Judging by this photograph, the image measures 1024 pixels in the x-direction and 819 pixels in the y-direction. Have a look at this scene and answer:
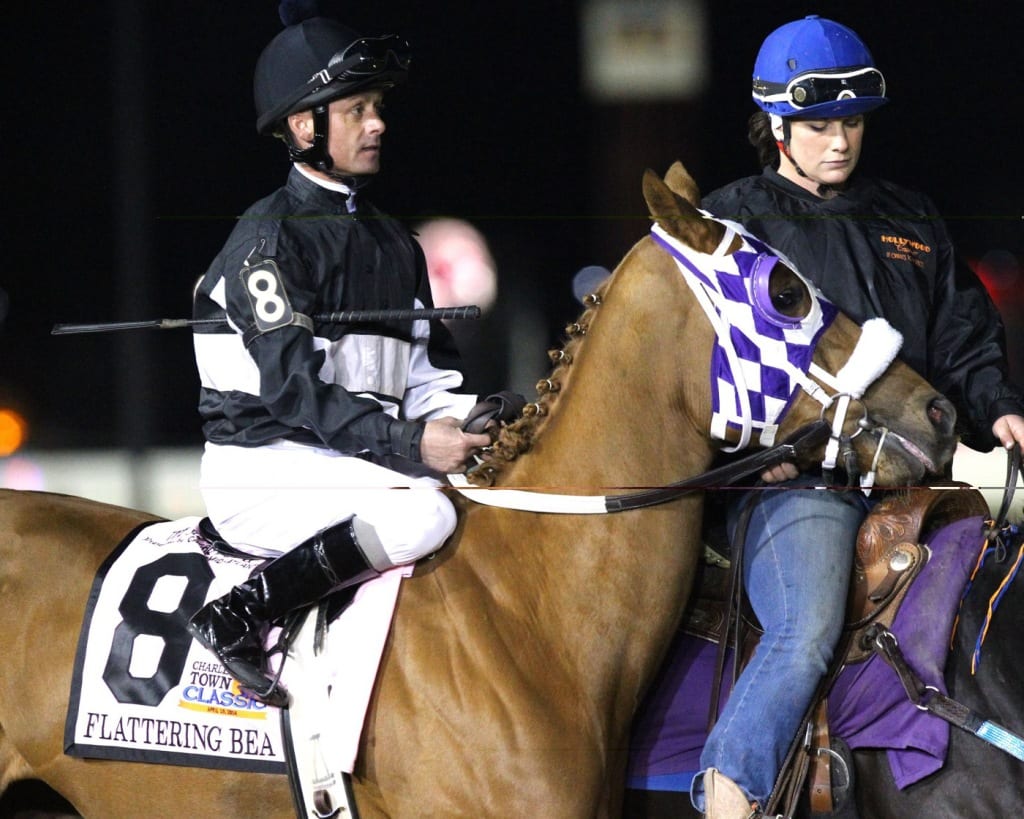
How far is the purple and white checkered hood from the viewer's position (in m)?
2.38

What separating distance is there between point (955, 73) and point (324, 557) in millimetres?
2226

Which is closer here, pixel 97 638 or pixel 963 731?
pixel 963 731

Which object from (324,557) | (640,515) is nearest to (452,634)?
(324,557)

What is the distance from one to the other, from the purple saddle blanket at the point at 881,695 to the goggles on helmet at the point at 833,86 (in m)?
1.12

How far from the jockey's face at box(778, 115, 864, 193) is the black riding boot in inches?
59.2

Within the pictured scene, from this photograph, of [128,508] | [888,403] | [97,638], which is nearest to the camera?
[888,403]

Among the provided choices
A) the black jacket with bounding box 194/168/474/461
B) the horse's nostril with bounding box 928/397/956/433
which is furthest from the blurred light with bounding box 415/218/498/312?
the horse's nostril with bounding box 928/397/956/433

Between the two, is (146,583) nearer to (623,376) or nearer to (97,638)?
(97,638)

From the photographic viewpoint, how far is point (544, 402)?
2.61 meters

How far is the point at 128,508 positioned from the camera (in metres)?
3.21

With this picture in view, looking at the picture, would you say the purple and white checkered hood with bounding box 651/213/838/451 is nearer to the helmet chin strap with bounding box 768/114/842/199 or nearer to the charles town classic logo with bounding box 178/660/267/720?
the helmet chin strap with bounding box 768/114/842/199

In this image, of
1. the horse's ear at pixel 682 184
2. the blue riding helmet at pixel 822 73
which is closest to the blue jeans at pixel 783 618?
the horse's ear at pixel 682 184

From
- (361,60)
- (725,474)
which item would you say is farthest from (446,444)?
(361,60)

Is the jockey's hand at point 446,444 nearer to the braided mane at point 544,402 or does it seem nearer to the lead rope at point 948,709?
the braided mane at point 544,402
